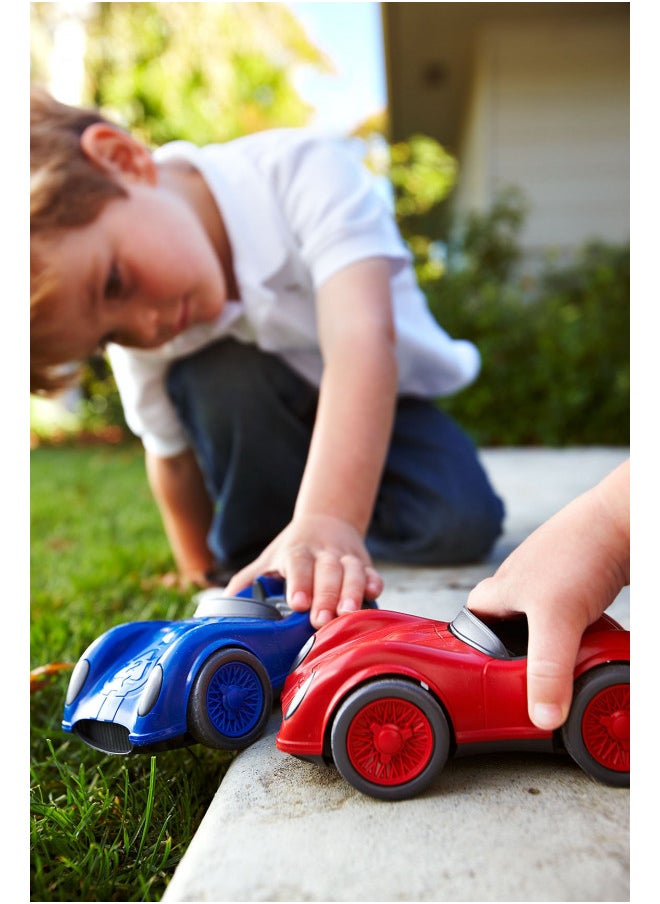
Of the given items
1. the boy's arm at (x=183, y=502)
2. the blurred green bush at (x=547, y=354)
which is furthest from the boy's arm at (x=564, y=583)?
the blurred green bush at (x=547, y=354)

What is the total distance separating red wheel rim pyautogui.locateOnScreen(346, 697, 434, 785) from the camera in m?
0.84

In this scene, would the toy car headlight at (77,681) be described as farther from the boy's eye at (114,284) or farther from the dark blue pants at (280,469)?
the dark blue pants at (280,469)

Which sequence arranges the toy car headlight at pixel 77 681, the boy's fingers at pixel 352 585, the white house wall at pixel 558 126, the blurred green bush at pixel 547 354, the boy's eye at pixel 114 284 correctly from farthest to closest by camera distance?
1. the white house wall at pixel 558 126
2. the blurred green bush at pixel 547 354
3. the boy's eye at pixel 114 284
4. the boy's fingers at pixel 352 585
5. the toy car headlight at pixel 77 681

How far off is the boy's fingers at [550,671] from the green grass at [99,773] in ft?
1.49

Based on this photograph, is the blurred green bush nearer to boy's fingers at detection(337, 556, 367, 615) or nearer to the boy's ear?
the boy's ear

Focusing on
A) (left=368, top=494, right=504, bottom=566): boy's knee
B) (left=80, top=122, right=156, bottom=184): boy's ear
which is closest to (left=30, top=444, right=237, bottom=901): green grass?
(left=368, top=494, right=504, bottom=566): boy's knee

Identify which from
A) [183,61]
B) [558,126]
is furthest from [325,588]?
[183,61]

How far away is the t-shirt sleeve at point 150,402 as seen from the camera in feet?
7.66

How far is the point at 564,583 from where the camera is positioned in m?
0.85

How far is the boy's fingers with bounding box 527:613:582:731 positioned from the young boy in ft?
1.40

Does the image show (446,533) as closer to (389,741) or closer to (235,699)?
(235,699)

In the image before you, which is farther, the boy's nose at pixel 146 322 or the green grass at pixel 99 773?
the boy's nose at pixel 146 322

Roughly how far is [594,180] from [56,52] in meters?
5.86
